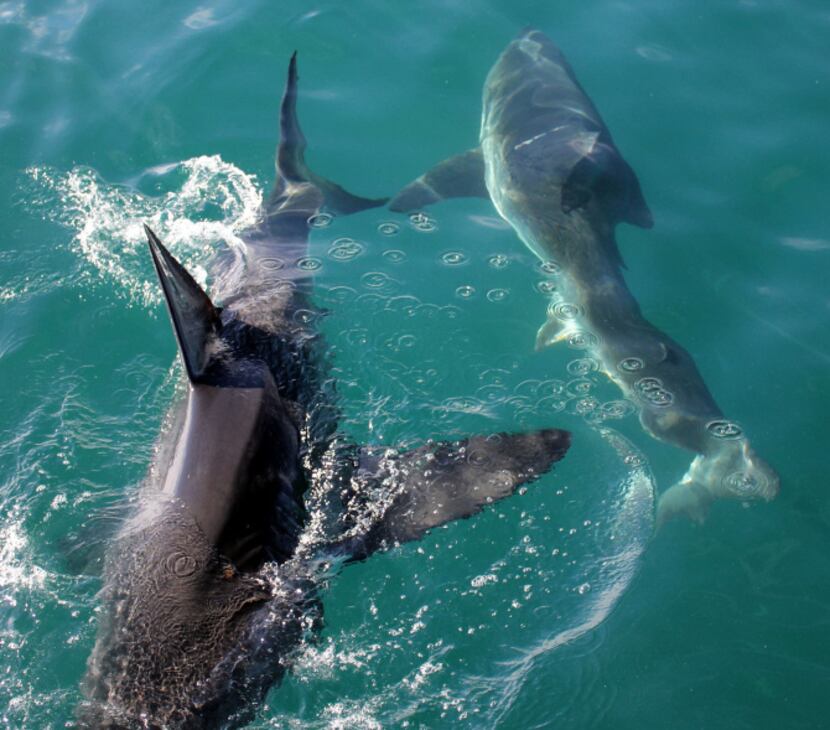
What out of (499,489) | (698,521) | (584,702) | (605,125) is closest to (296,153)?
(605,125)

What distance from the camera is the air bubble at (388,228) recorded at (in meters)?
8.20

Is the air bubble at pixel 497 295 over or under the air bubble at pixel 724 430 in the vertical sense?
over

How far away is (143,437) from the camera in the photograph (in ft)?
20.1

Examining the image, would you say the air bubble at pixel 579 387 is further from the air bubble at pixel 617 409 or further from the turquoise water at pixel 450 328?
the air bubble at pixel 617 409

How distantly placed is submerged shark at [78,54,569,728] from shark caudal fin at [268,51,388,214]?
1854 mm

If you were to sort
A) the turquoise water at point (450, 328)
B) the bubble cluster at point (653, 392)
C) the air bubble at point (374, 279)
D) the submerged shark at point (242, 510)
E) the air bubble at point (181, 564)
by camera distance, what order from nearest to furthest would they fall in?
the submerged shark at point (242, 510)
the air bubble at point (181, 564)
the turquoise water at point (450, 328)
the bubble cluster at point (653, 392)
the air bubble at point (374, 279)

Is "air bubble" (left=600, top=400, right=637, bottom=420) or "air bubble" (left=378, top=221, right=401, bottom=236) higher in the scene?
"air bubble" (left=378, top=221, right=401, bottom=236)

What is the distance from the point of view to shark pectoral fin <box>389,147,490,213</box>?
858 cm

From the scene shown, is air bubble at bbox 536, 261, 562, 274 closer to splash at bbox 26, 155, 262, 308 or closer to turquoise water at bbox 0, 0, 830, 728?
turquoise water at bbox 0, 0, 830, 728

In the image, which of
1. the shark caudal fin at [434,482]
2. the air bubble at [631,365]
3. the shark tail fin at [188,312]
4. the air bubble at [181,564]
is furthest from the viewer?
the air bubble at [631,365]

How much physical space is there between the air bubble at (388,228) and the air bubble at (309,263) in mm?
799

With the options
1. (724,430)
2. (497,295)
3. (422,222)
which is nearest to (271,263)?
(422,222)

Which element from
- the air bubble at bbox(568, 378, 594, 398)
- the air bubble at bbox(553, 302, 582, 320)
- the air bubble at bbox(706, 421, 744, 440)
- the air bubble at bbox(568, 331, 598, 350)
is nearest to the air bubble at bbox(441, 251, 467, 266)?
the air bubble at bbox(553, 302, 582, 320)

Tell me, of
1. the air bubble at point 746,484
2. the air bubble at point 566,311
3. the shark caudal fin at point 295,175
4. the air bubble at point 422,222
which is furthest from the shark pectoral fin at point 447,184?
the air bubble at point 746,484
